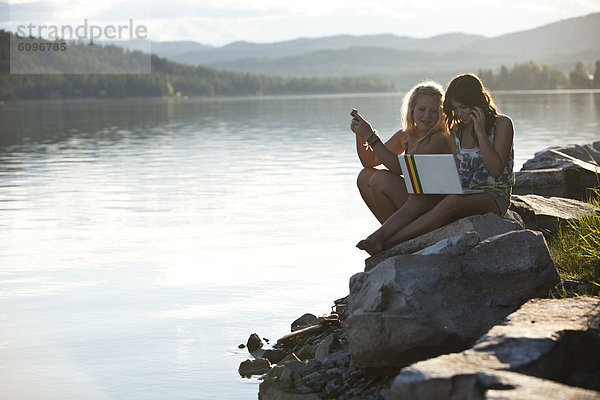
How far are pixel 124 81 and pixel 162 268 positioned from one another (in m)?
128

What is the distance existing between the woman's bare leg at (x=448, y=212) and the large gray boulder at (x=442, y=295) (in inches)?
35.4

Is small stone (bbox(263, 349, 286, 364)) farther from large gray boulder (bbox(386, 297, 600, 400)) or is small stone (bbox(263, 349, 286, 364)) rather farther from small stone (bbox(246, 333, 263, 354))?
large gray boulder (bbox(386, 297, 600, 400))

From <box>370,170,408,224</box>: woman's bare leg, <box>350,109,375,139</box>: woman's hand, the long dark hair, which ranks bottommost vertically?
<box>370,170,408,224</box>: woman's bare leg

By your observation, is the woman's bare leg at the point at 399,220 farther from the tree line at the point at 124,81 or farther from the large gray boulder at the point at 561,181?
the tree line at the point at 124,81

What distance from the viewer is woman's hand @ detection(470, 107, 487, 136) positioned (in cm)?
551

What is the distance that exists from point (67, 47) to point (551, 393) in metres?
177

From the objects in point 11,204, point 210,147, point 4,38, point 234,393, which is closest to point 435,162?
point 234,393

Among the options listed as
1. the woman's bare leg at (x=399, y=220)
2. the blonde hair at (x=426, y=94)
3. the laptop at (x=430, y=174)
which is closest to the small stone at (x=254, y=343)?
the woman's bare leg at (x=399, y=220)

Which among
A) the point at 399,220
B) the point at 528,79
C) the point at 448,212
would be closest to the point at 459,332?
the point at 448,212

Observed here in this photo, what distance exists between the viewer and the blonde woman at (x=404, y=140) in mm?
5953

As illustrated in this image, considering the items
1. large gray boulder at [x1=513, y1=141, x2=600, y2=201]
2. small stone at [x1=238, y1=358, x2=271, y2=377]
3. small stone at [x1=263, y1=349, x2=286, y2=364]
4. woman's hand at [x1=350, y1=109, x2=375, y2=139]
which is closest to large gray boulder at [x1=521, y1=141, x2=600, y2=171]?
large gray boulder at [x1=513, y1=141, x2=600, y2=201]

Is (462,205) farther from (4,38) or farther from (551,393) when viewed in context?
(4,38)

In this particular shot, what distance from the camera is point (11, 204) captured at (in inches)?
518

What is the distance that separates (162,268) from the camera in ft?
28.7
